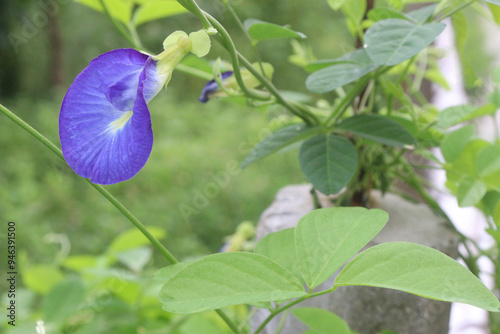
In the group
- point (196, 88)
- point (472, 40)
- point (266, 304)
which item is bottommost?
point (196, 88)

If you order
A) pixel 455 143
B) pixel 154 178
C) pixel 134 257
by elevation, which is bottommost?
pixel 154 178

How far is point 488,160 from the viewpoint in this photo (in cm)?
36

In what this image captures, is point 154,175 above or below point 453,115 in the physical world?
below

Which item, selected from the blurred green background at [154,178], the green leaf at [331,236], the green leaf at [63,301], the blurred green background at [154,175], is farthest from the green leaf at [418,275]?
the blurred green background at [154,178]

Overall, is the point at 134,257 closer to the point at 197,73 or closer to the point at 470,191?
the point at 197,73

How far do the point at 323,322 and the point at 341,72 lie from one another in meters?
0.16

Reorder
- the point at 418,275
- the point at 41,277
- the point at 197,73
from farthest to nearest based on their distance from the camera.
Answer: the point at 41,277 < the point at 197,73 < the point at 418,275

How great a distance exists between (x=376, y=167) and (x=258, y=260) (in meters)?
0.23

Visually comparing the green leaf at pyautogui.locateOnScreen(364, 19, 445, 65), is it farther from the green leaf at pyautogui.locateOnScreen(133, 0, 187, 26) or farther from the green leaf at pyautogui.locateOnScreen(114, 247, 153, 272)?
the green leaf at pyautogui.locateOnScreen(114, 247, 153, 272)

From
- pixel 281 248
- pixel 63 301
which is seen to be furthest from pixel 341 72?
pixel 63 301

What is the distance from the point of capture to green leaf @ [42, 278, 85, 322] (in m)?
0.51

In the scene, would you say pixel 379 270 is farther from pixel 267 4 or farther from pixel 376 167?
pixel 267 4

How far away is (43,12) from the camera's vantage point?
350cm

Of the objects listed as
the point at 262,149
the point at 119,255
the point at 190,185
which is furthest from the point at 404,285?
the point at 190,185
